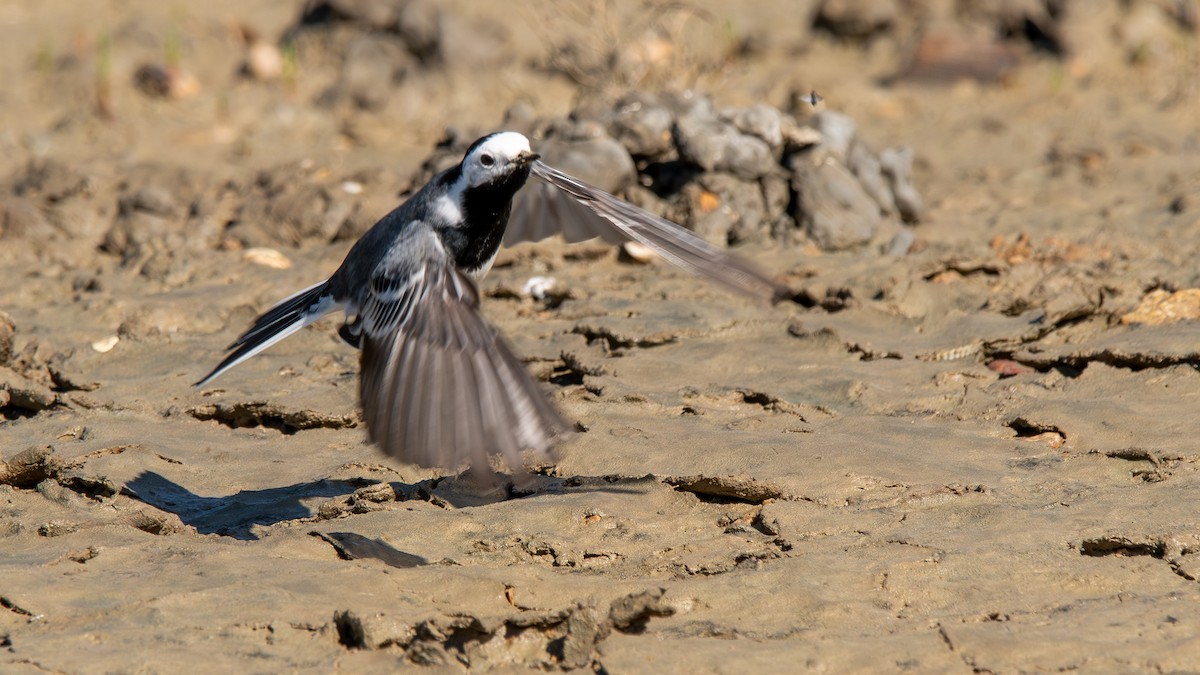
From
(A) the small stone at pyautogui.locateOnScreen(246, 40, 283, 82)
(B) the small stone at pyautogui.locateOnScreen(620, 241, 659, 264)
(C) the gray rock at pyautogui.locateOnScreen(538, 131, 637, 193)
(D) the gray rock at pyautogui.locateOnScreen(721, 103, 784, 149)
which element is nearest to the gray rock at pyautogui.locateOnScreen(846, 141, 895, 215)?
(D) the gray rock at pyautogui.locateOnScreen(721, 103, 784, 149)

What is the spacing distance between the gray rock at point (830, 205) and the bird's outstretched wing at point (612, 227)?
1.69 metres

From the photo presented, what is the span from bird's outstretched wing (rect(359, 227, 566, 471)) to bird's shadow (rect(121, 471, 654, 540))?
533 millimetres

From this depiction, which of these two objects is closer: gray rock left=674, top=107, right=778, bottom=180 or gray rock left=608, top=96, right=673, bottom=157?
gray rock left=674, top=107, right=778, bottom=180

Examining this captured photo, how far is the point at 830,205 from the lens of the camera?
21.6 feet

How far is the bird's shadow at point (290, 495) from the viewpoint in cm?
400

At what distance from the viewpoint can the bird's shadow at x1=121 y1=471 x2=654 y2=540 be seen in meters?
4.00

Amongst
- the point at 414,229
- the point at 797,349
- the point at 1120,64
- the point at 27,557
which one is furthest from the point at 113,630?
the point at 1120,64

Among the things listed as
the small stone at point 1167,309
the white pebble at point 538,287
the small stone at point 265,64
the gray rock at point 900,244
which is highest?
the small stone at point 265,64

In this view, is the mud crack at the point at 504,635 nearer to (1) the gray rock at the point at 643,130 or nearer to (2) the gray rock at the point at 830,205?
(2) the gray rock at the point at 830,205

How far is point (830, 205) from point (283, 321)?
3035 mm

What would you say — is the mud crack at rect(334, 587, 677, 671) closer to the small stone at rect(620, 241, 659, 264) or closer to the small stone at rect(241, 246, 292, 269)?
the small stone at rect(620, 241, 659, 264)

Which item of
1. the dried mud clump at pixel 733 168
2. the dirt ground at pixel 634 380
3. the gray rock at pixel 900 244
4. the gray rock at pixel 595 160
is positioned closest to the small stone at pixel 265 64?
the dirt ground at pixel 634 380

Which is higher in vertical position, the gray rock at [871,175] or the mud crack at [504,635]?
the gray rock at [871,175]

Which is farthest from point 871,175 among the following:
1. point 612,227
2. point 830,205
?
point 612,227
